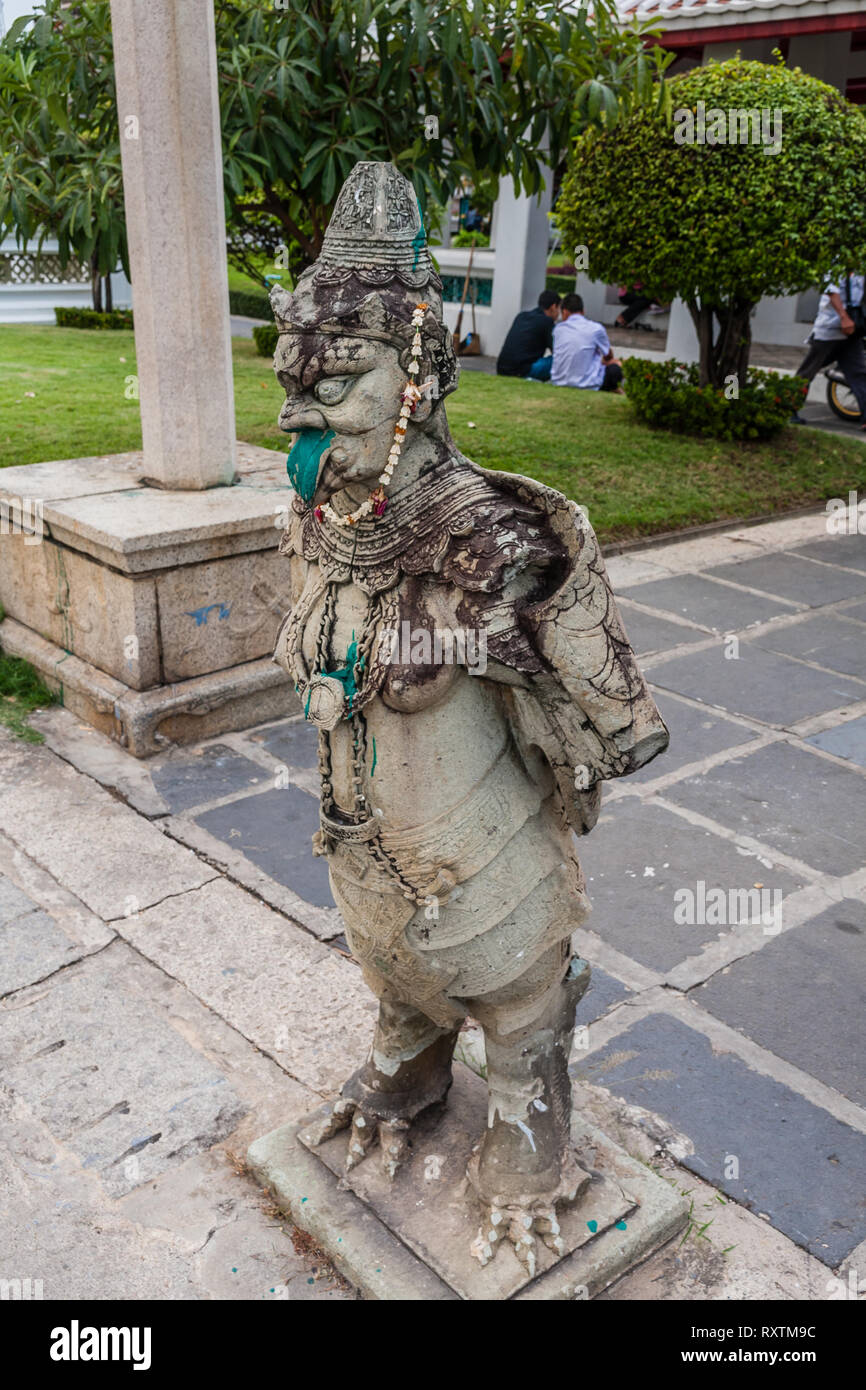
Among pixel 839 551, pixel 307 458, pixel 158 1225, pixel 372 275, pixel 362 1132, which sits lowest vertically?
pixel 158 1225

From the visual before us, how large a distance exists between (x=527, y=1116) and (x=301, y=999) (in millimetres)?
1112

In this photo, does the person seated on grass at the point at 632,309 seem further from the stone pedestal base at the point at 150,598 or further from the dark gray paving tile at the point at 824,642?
the stone pedestal base at the point at 150,598

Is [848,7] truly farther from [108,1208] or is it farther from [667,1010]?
[108,1208]

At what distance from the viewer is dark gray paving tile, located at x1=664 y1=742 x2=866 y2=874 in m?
4.19

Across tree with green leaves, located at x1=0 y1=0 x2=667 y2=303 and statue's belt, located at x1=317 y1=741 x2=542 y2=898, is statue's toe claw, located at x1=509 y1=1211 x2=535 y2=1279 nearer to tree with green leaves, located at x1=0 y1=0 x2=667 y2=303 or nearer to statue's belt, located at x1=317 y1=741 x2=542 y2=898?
statue's belt, located at x1=317 y1=741 x2=542 y2=898

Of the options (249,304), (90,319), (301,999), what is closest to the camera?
(301,999)

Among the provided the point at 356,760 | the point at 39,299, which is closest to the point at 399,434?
the point at 356,760

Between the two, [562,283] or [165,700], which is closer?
[165,700]

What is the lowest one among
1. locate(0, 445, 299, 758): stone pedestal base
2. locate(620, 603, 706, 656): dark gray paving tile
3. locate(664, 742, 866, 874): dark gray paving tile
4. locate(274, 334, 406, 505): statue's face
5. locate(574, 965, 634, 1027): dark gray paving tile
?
locate(574, 965, 634, 1027): dark gray paving tile

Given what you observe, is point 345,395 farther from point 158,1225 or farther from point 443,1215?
point 158,1225

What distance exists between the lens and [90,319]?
1489 cm

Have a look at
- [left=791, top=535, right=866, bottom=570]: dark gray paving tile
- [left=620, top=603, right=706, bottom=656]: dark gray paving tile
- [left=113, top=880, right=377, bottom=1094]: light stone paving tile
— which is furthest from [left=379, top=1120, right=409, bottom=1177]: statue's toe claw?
[left=791, top=535, right=866, bottom=570]: dark gray paving tile

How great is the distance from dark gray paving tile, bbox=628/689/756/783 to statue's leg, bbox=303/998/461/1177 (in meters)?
2.25
